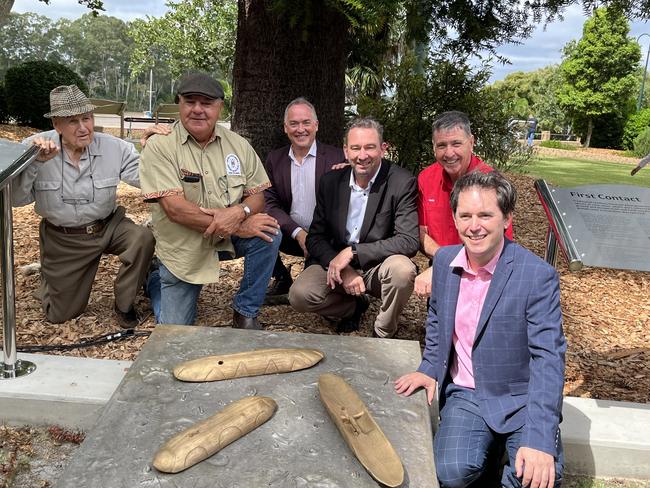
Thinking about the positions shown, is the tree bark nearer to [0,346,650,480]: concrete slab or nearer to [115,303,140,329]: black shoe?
[0,346,650,480]: concrete slab

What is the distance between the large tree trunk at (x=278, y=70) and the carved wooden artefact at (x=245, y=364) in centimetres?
315

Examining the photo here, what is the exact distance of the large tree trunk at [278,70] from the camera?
16.7ft

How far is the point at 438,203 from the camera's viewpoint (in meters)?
3.75

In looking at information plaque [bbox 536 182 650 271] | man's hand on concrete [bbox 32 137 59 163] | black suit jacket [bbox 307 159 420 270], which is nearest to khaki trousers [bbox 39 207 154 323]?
man's hand on concrete [bbox 32 137 59 163]

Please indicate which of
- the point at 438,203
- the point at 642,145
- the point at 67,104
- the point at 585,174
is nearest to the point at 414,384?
the point at 438,203

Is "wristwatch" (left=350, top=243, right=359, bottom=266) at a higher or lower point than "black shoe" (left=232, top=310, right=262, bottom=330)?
higher

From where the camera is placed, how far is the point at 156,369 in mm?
2406

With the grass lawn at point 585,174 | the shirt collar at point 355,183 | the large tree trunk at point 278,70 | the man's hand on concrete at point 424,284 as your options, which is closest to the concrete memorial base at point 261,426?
the man's hand on concrete at point 424,284

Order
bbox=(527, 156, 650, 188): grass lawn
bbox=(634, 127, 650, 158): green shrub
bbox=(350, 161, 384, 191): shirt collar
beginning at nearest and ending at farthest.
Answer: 1. bbox=(350, 161, 384, 191): shirt collar
2. bbox=(527, 156, 650, 188): grass lawn
3. bbox=(634, 127, 650, 158): green shrub

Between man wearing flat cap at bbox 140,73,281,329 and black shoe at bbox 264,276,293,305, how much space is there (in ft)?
2.33

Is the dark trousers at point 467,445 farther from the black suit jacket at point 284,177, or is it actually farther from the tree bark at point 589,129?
the tree bark at point 589,129

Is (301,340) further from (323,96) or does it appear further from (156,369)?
(323,96)

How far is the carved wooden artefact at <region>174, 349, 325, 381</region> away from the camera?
2336 millimetres

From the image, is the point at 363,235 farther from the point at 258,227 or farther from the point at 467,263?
the point at 467,263
